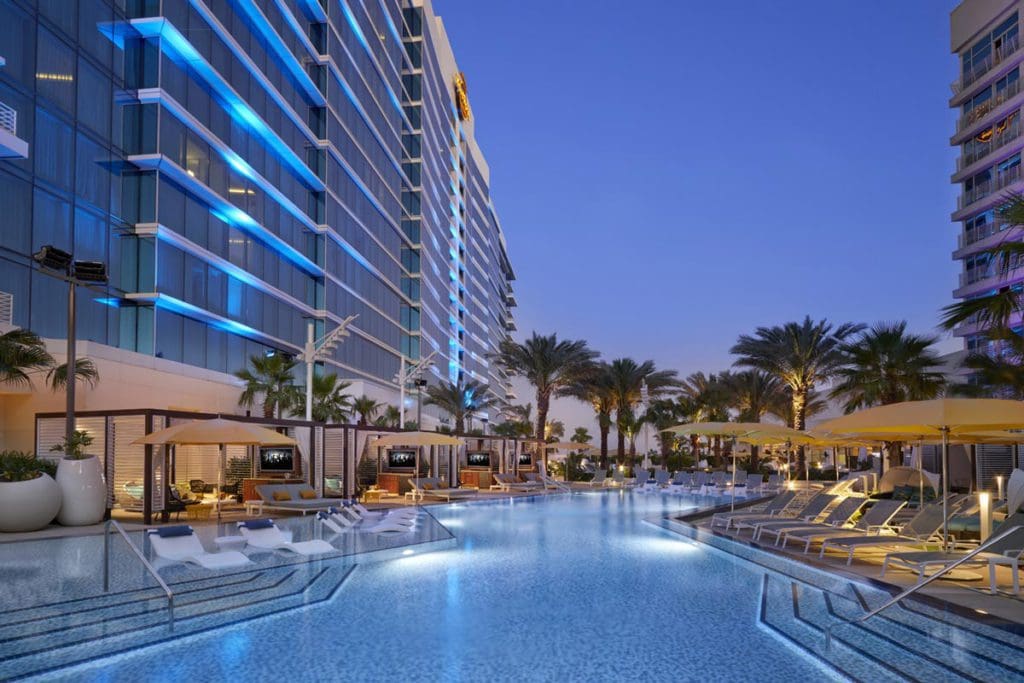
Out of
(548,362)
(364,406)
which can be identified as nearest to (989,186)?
(548,362)

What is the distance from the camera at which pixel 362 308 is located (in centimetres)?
5006

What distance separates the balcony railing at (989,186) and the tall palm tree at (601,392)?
834 inches

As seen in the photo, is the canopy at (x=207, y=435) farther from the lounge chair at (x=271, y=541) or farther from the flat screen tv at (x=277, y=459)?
the flat screen tv at (x=277, y=459)

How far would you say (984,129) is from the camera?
142 feet

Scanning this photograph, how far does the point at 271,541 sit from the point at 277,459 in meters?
14.2

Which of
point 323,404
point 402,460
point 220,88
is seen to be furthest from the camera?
point 220,88

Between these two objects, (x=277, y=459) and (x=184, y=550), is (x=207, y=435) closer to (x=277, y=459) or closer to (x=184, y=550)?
(x=184, y=550)

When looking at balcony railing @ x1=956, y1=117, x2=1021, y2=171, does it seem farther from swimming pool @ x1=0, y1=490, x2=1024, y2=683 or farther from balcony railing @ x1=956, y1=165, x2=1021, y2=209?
swimming pool @ x1=0, y1=490, x2=1024, y2=683

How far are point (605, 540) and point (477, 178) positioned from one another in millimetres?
89719

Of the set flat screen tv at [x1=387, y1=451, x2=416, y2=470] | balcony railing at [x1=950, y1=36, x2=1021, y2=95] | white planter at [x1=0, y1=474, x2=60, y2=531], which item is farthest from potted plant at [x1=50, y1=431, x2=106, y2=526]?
balcony railing at [x1=950, y1=36, x2=1021, y2=95]

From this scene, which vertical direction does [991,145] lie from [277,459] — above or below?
above

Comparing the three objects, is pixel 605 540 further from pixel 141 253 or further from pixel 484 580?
pixel 141 253

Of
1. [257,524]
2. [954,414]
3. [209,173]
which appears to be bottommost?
[257,524]

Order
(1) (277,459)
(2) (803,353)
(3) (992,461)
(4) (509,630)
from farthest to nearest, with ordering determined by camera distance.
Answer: (2) (803,353) < (3) (992,461) < (1) (277,459) < (4) (509,630)
